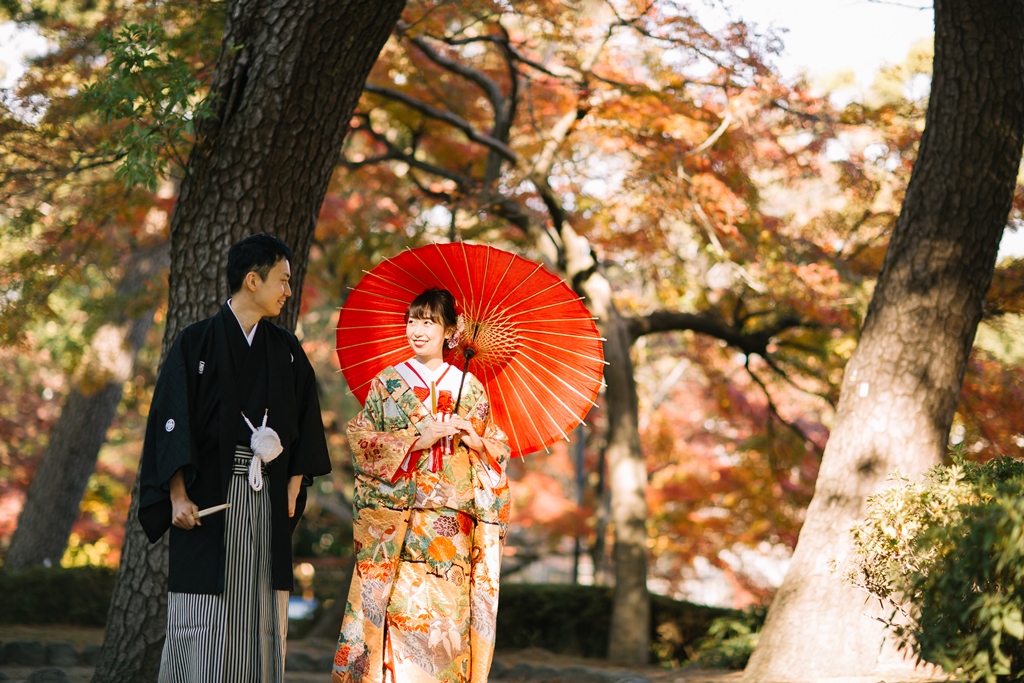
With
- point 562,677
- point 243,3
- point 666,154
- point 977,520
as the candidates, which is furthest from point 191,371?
point 666,154

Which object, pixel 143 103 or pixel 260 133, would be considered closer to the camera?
pixel 260 133

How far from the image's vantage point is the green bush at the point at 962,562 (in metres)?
2.67

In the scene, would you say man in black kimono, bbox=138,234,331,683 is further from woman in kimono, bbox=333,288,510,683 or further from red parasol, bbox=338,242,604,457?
red parasol, bbox=338,242,604,457

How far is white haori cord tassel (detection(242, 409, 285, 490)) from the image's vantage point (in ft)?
10.1

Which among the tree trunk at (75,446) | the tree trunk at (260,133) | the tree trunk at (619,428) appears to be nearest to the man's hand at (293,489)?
the tree trunk at (260,133)

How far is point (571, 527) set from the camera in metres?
11.0

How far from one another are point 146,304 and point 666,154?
485cm

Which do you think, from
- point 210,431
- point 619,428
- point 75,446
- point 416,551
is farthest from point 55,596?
point 210,431

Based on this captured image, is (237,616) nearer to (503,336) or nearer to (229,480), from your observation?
(229,480)

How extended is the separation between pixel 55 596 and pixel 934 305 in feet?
23.2

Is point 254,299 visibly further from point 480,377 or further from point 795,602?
point 795,602

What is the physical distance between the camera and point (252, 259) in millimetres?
3119

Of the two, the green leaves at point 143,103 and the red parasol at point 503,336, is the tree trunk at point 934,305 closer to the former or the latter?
Answer: the red parasol at point 503,336

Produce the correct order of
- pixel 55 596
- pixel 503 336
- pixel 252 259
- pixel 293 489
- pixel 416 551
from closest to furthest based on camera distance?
pixel 252 259 < pixel 293 489 < pixel 416 551 < pixel 503 336 < pixel 55 596
